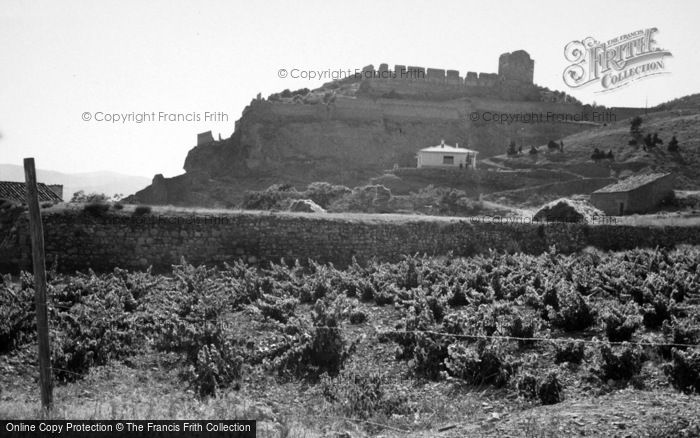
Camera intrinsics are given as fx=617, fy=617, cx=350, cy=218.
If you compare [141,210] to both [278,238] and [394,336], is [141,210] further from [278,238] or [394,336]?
[394,336]

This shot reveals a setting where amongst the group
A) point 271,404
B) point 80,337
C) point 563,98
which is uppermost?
point 563,98

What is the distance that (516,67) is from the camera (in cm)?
6284

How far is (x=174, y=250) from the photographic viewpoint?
14688 mm

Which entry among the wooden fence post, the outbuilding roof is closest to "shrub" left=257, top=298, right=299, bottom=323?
the wooden fence post

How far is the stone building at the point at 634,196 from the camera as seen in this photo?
25.8m

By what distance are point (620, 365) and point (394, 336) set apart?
3.53m

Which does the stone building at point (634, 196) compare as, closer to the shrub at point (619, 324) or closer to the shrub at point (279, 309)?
the shrub at point (619, 324)

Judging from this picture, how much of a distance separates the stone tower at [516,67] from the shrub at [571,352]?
187 ft

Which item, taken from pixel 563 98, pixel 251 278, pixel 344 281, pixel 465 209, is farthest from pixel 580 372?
pixel 563 98

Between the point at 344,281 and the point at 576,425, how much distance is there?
726 cm

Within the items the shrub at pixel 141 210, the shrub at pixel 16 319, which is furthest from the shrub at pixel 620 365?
the shrub at pixel 141 210

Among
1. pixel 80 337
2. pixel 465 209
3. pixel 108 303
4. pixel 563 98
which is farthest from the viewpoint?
pixel 563 98

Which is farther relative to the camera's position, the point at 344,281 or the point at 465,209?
the point at 465,209

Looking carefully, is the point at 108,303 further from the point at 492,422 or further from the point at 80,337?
the point at 492,422
